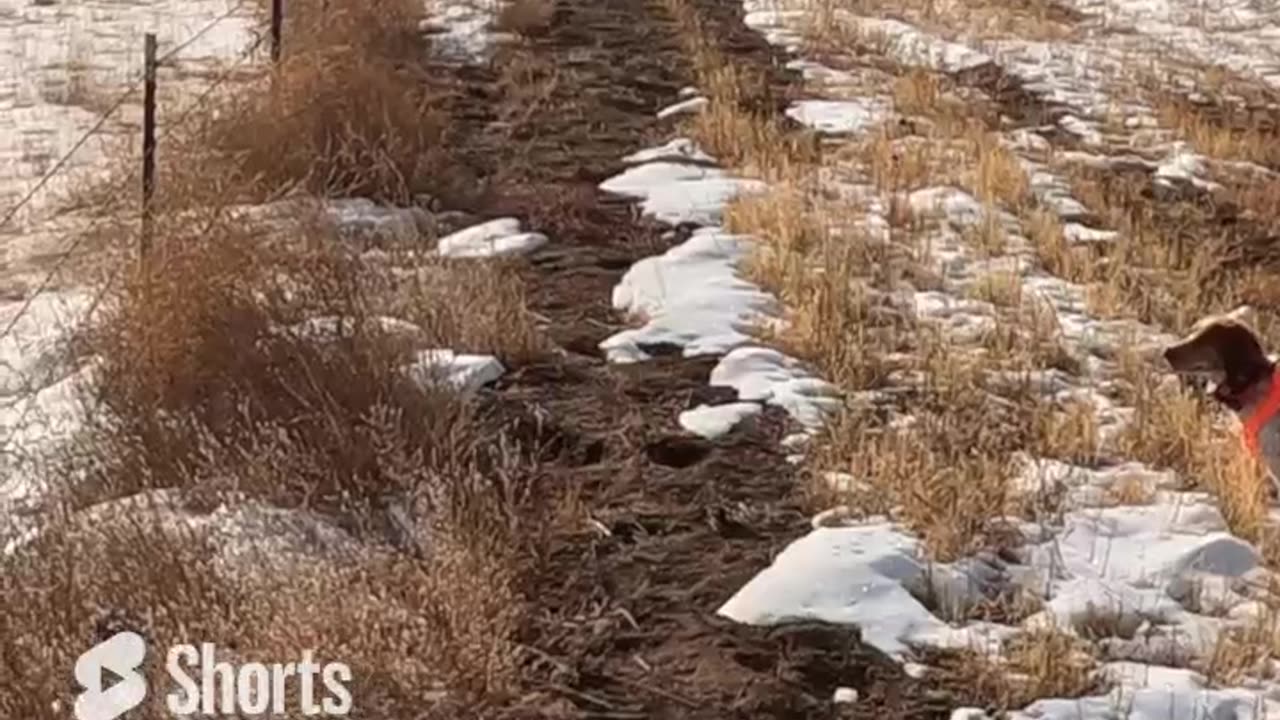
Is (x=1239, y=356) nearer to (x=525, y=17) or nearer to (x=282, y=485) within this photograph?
(x=282, y=485)

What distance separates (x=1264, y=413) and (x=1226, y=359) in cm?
30

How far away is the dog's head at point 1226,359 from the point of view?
516 centimetres

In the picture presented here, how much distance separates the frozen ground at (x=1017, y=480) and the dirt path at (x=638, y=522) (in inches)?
4.5

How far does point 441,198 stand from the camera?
8.54 metres

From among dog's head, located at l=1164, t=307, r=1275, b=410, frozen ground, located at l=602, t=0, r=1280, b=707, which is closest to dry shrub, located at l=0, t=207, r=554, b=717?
frozen ground, located at l=602, t=0, r=1280, b=707

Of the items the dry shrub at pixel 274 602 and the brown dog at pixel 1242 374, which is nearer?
the dry shrub at pixel 274 602

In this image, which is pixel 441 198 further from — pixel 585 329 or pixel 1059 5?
pixel 1059 5

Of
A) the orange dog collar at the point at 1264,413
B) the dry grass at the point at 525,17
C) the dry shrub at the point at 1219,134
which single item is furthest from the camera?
the dry grass at the point at 525,17

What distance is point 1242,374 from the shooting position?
518 centimetres

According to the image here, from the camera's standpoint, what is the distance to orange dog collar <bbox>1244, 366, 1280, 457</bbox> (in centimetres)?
496

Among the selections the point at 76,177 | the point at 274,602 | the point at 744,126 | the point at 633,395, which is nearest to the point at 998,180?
the point at 744,126

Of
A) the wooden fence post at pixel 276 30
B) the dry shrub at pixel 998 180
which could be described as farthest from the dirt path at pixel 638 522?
the dry shrub at pixel 998 180

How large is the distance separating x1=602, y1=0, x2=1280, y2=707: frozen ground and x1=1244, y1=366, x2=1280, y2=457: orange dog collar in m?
0.30

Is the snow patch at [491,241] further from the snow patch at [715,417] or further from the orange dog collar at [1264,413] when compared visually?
the orange dog collar at [1264,413]
